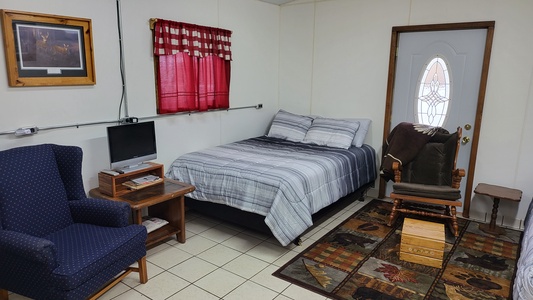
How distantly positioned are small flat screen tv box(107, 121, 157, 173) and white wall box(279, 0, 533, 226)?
246 centimetres

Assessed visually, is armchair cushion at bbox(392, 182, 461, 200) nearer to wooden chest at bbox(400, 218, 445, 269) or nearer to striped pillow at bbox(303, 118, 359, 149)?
wooden chest at bbox(400, 218, 445, 269)

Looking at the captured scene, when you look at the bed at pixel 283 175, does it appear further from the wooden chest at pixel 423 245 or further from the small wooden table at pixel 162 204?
the wooden chest at pixel 423 245

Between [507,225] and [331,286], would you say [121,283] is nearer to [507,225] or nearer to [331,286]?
[331,286]

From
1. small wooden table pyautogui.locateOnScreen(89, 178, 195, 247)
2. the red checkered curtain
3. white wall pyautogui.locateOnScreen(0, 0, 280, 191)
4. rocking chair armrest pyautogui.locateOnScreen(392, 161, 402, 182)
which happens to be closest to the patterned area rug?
rocking chair armrest pyautogui.locateOnScreen(392, 161, 402, 182)

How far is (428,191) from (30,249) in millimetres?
3225

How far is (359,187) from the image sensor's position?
165 inches

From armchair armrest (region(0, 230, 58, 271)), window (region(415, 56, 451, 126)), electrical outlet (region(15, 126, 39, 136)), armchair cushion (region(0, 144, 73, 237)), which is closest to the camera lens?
armchair armrest (region(0, 230, 58, 271))

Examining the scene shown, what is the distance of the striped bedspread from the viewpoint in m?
3.07

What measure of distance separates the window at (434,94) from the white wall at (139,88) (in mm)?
2008

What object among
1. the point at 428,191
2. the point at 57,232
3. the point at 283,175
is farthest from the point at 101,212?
the point at 428,191

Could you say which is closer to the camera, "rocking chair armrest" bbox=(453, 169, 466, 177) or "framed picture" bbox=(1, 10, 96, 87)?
"framed picture" bbox=(1, 10, 96, 87)

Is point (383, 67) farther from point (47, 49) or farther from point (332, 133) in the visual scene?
point (47, 49)

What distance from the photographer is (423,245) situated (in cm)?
294

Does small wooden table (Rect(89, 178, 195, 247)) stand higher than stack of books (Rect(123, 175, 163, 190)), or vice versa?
stack of books (Rect(123, 175, 163, 190))
